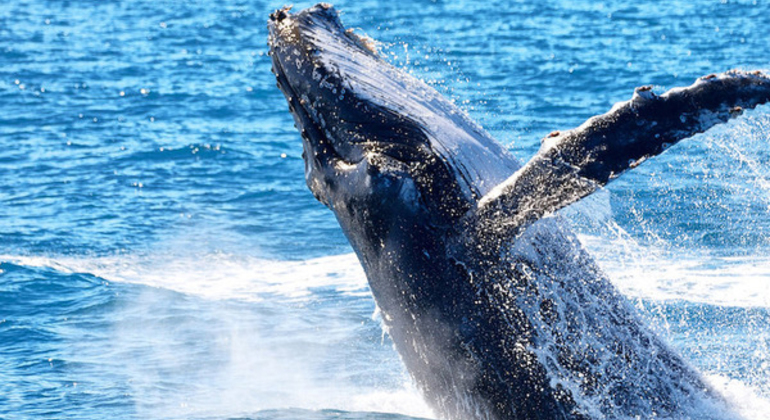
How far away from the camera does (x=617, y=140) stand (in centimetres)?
700

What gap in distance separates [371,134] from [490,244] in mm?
1322

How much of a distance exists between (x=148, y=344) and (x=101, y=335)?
3.18 ft

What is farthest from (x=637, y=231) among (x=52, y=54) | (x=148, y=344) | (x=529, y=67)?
(x=52, y=54)

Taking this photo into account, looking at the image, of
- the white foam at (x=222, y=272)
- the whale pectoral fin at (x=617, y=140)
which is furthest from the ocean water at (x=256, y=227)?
the whale pectoral fin at (x=617, y=140)

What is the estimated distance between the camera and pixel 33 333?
14.2 m

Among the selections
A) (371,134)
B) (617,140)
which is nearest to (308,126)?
(371,134)

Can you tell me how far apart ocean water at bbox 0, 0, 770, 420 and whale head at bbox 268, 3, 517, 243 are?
49 centimetres

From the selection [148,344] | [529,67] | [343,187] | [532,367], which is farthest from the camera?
[529,67]

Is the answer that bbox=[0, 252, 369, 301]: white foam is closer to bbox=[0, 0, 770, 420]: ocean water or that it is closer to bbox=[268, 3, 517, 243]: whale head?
bbox=[0, 0, 770, 420]: ocean water

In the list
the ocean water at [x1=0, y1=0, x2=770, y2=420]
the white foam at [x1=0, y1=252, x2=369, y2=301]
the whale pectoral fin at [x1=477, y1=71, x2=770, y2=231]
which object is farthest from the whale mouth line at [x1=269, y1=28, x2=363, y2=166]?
the white foam at [x1=0, y1=252, x2=369, y2=301]

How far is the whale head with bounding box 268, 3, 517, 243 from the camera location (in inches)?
302

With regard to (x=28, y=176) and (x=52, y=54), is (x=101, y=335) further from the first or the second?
(x=52, y=54)

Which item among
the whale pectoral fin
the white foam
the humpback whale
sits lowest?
the white foam

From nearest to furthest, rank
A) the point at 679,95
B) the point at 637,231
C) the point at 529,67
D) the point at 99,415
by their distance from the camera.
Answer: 1. the point at 679,95
2. the point at 99,415
3. the point at 637,231
4. the point at 529,67
